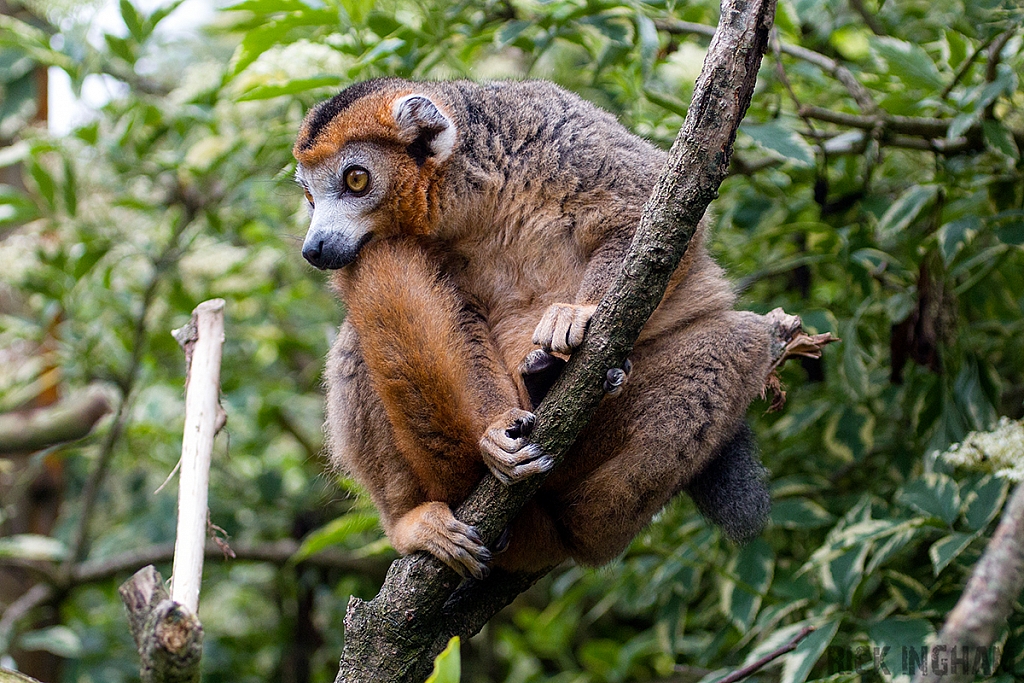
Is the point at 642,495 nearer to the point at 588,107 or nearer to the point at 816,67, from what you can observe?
the point at 588,107

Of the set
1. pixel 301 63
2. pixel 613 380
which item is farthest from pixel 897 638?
pixel 301 63

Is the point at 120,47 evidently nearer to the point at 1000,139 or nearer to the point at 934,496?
the point at 1000,139

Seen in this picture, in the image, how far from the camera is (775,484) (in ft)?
14.4

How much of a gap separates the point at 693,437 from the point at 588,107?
1.44 metres

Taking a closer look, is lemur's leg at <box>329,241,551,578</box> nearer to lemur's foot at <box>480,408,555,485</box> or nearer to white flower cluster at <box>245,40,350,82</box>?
lemur's foot at <box>480,408,555,485</box>

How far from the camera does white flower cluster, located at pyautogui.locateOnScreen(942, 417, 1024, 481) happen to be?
9.84 ft

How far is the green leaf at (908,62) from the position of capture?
3811 mm

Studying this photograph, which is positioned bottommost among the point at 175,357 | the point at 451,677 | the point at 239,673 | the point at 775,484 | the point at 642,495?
the point at 239,673

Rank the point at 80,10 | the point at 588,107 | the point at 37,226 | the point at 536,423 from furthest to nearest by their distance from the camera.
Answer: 1. the point at 37,226
2. the point at 80,10
3. the point at 588,107
4. the point at 536,423

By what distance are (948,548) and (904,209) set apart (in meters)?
1.48

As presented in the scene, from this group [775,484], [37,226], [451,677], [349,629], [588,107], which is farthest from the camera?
[37,226]

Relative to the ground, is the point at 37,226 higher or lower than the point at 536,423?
lower

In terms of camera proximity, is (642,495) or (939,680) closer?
(939,680)

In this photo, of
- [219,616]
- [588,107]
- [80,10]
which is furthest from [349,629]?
[219,616]
